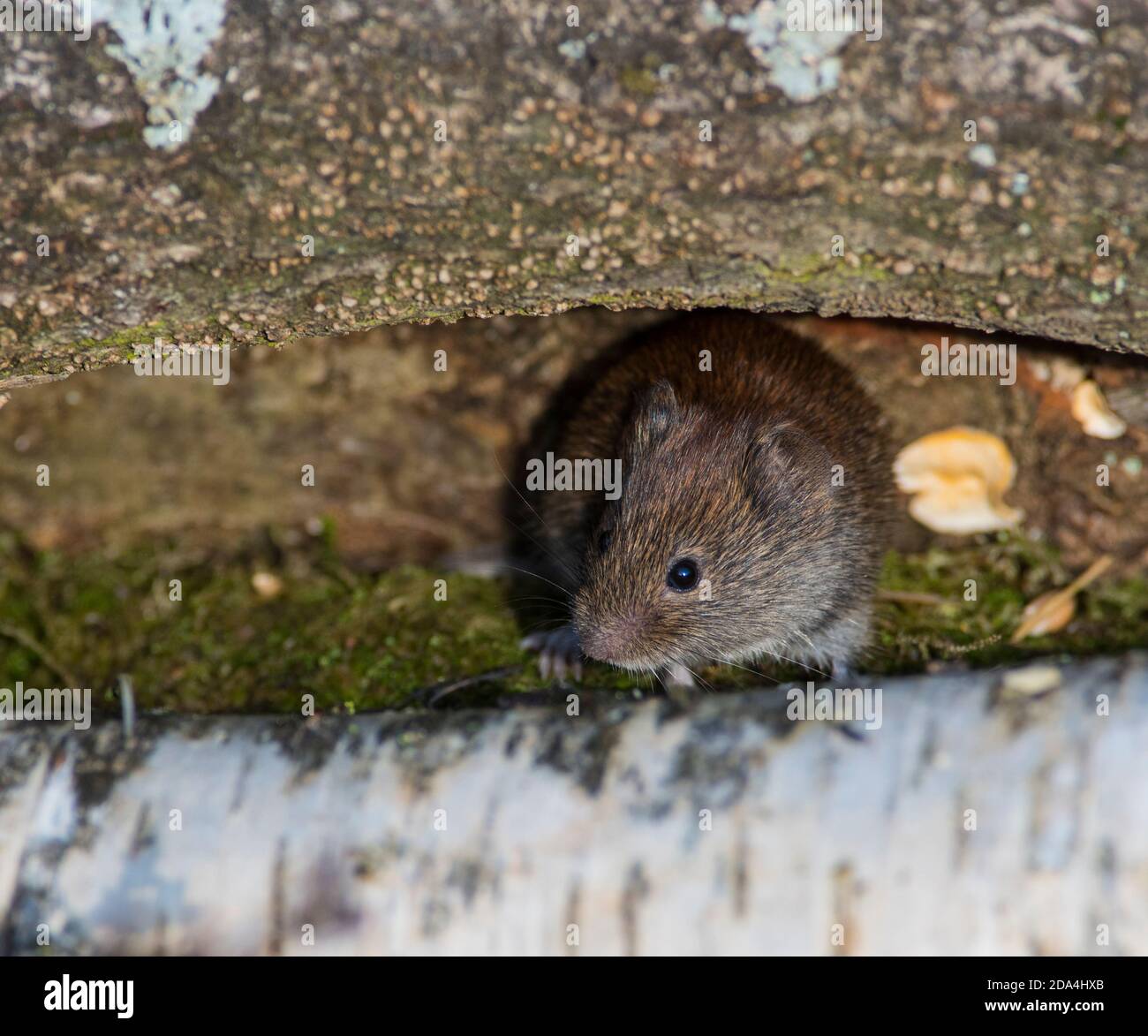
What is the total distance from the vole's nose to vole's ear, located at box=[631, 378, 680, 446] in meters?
0.66

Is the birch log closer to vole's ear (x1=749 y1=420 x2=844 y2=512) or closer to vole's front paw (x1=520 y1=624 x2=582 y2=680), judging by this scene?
vole's front paw (x1=520 y1=624 x2=582 y2=680)

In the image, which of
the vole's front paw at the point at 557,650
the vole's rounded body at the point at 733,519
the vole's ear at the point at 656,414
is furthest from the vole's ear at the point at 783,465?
the vole's front paw at the point at 557,650

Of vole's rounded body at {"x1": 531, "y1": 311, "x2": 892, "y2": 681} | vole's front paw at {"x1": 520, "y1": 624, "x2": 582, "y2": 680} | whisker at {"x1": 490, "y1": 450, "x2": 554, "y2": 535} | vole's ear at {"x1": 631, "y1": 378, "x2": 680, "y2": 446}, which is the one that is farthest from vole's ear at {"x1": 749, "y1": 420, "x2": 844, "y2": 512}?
whisker at {"x1": 490, "y1": 450, "x2": 554, "y2": 535}

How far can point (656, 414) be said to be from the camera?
151 inches

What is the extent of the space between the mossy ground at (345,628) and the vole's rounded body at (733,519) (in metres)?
0.23

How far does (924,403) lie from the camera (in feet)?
15.1

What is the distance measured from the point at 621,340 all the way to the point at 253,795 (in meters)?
2.52

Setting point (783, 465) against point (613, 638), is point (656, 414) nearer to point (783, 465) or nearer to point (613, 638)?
point (783, 465)

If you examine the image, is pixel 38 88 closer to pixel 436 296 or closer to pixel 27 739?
pixel 436 296

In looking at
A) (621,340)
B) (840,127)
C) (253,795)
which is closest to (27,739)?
(253,795)

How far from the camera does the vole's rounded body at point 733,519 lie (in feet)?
12.2

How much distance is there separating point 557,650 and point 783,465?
1071 mm

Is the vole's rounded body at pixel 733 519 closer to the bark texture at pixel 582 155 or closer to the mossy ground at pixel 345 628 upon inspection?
the mossy ground at pixel 345 628

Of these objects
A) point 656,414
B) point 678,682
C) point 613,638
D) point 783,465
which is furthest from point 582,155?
point 678,682
